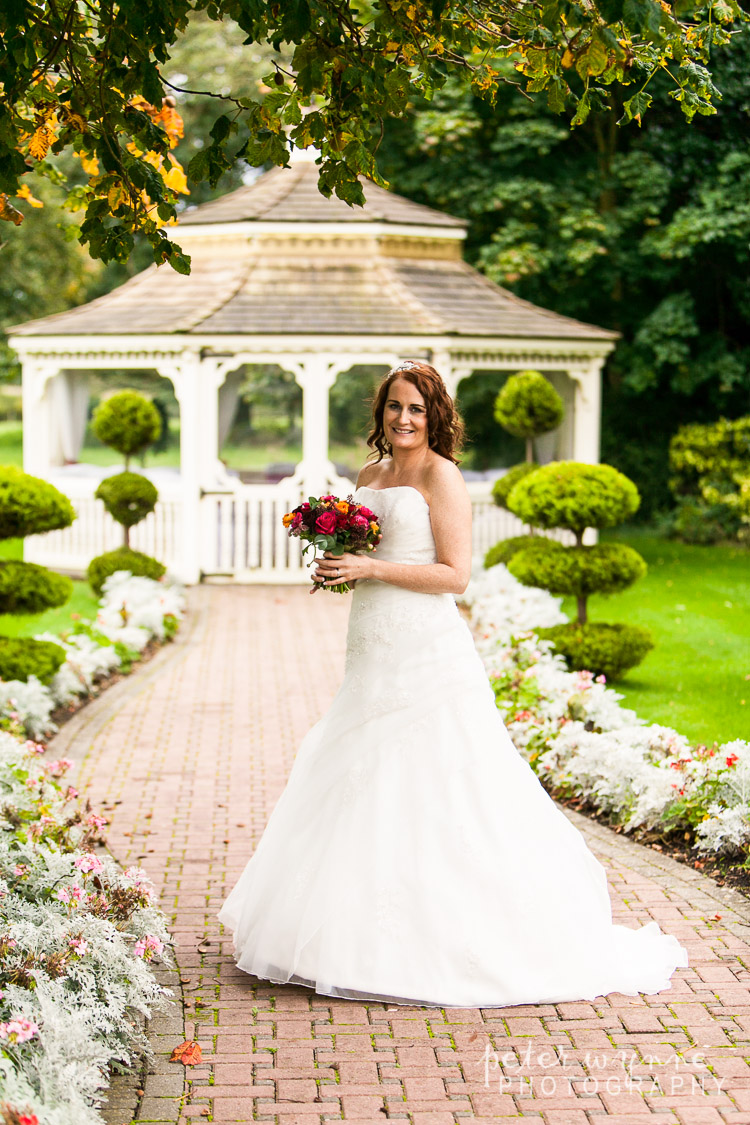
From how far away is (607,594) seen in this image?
10.3 m

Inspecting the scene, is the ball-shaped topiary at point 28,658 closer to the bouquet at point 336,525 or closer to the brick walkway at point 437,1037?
the brick walkway at point 437,1037

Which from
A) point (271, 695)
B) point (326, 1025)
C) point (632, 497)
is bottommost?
point (271, 695)

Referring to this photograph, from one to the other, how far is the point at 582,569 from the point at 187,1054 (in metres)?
6.29

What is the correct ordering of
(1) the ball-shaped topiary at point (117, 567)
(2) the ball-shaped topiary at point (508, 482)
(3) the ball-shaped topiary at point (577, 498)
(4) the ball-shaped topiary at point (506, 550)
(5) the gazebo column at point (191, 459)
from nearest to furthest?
(3) the ball-shaped topiary at point (577, 498) → (4) the ball-shaped topiary at point (506, 550) → (2) the ball-shaped topiary at point (508, 482) → (1) the ball-shaped topiary at point (117, 567) → (5) the gazebo column at point (191, 459)

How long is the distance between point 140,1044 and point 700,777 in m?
3.44

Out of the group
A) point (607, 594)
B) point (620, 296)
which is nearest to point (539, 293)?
point (620, 296)

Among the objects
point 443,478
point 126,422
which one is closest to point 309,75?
point 443,478

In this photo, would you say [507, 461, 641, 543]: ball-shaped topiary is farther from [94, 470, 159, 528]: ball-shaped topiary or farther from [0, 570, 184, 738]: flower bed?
[94, 470, 159, 528]: ball-shaped topiary

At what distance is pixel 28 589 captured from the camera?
873 cm

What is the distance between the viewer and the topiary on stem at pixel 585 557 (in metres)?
9.66

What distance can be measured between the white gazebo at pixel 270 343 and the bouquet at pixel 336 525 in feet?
37.4

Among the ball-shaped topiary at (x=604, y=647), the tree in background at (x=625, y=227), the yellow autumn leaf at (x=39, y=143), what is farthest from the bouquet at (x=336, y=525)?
the tree in background at (x=625, y=227)

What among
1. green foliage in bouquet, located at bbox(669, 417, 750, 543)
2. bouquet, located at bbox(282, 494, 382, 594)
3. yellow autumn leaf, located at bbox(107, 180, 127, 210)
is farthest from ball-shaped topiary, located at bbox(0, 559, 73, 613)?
green foliage in bouquet, located at bbox(669, 417, 750, 543)

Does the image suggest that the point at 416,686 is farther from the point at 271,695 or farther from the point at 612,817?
the point at 271,695
